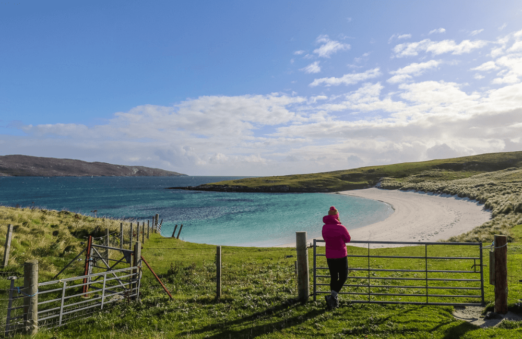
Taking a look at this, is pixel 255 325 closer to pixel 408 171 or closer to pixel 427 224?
pixel 427 224

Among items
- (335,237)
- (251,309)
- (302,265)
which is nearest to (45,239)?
(251,309)

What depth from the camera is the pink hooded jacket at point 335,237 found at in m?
7.83

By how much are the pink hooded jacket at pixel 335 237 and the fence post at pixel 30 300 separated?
7826 mm

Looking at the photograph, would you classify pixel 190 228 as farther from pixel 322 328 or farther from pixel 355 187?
pixel 355 187

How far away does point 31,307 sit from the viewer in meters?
7.00

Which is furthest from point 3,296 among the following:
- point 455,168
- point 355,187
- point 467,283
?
point 455,168

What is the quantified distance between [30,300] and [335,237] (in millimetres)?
8146

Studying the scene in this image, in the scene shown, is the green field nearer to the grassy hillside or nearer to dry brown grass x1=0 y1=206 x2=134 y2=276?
dry brown grass x1=0 y1=206 x2=134 y2=276

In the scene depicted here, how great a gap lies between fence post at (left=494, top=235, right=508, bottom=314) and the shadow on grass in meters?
4.49

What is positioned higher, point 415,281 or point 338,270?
point 338,270

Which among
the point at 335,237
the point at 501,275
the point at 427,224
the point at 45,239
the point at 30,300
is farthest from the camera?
Answer: the point at 427,224

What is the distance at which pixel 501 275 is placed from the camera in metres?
7.23

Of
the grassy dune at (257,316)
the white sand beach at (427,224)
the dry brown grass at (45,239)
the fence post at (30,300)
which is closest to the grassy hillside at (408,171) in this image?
the white sand beach at (427,224)

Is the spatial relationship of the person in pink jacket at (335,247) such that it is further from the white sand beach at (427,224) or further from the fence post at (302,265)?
the white sand beach at (427,224)
